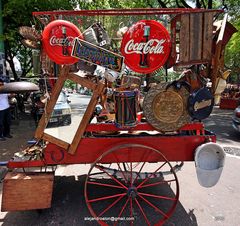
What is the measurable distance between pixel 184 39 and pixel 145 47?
441 millimetres

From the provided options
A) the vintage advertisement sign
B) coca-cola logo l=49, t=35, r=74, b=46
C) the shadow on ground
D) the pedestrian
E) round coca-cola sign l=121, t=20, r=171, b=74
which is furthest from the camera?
the pedestrian

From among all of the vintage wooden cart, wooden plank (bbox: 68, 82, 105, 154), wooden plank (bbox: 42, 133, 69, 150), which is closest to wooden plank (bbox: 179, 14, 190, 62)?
the vintage wooden cart

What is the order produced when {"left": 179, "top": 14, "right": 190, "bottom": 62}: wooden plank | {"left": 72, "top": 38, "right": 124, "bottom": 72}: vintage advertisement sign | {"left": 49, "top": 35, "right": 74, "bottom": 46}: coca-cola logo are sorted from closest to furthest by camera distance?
{"left": 72, "top": 38, "right": 124, "bottom": 72}: vintage advertisement sign
{"left": 179, "top": 14, "right": 190, "bottom": 62}: wooden plank
{"left": 49, "top": 35, "right": 74, "bottom": 46}: coca-cola logo

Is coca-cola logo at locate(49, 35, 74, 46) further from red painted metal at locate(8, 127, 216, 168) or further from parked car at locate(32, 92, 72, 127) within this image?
red painted metal at locate(8, 127, 216, 168)

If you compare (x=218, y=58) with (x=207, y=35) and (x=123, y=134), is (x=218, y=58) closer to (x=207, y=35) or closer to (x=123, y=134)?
(x=207, y=35)

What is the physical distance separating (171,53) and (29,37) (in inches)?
65.7

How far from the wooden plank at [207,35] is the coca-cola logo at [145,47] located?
1.49ft

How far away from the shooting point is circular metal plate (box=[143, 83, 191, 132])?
3.16m

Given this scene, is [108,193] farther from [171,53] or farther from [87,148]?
[171,53]

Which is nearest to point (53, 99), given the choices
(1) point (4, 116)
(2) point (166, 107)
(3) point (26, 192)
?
(3) point (26, 192)

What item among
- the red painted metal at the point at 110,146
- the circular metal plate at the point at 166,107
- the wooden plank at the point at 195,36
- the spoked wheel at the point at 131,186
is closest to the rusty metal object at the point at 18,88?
the red painted metal at the point at 110,146

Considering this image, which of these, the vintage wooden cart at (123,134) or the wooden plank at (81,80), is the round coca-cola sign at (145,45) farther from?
the wooden plank at (81,80)

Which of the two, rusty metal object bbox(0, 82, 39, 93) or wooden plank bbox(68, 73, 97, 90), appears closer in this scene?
wooden plank bbox(68, 73, 97, 90)

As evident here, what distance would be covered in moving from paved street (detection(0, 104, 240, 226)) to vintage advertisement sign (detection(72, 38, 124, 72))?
198 cm
